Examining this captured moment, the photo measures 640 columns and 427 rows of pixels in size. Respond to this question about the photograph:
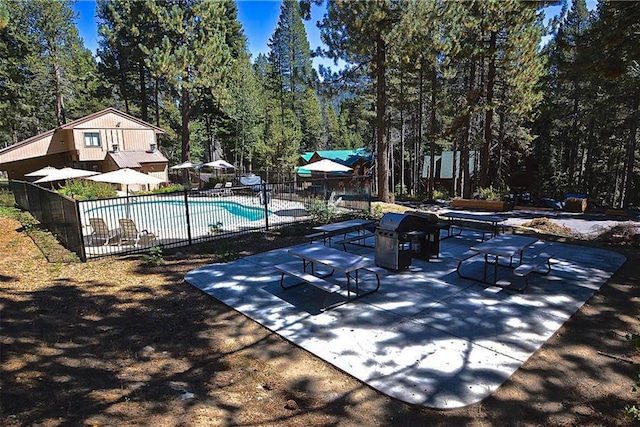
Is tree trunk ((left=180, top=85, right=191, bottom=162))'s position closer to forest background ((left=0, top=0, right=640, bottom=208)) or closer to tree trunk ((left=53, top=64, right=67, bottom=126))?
forest background ((left=0, top=0, right=640, bottom=208))

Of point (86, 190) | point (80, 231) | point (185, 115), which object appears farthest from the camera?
point (185, 115)

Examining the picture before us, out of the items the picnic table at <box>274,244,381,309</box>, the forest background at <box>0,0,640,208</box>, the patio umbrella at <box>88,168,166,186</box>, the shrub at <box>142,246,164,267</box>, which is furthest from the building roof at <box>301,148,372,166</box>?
the picnic table at <box>274,244,381,309</box>

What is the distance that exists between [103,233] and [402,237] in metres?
7.88

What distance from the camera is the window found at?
2275cm

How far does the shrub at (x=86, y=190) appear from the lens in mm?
16998

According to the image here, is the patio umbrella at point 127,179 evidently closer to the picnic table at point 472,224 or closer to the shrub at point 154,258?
the shrub at point 154,258

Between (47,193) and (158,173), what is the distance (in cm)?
1546

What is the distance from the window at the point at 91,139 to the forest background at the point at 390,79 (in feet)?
17.1

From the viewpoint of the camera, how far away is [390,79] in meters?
25.3

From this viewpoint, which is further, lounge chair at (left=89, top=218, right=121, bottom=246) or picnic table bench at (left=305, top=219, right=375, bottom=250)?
lounge chair at (left=89, top=218, right=121, bottom=246)

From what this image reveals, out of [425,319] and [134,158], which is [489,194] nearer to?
[425,319]

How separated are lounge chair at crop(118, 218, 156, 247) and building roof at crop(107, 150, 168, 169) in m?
14.8

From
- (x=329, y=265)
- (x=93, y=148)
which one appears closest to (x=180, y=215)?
(x=329, y=265)

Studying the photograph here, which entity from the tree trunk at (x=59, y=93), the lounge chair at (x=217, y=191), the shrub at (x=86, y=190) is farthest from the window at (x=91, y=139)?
the lounge chair at (x=217, y=191)
